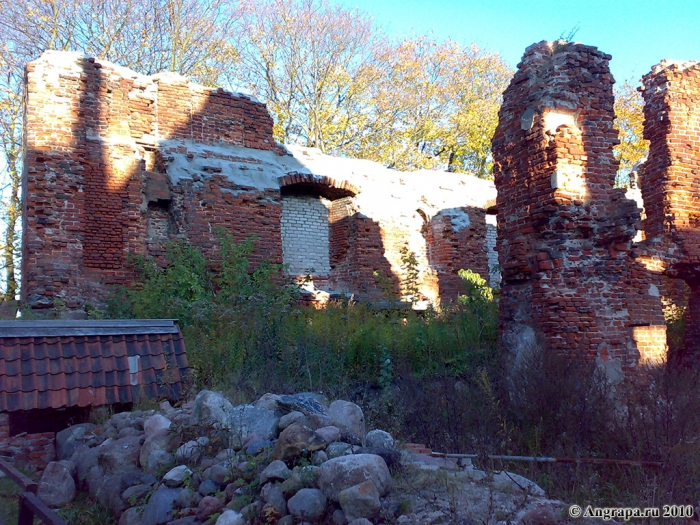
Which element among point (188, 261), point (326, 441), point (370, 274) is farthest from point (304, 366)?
point (370, 274)

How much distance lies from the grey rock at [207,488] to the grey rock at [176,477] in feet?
0.52

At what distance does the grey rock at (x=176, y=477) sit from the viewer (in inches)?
174

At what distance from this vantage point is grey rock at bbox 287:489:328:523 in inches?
147

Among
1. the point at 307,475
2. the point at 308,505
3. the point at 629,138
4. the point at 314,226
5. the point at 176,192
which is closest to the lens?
the point at 308,505

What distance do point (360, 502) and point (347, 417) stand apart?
150 centimetres

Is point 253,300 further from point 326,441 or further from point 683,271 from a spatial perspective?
point 683,271

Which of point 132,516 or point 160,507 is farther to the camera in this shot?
point 132,516

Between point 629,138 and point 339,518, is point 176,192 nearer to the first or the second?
point 339,518

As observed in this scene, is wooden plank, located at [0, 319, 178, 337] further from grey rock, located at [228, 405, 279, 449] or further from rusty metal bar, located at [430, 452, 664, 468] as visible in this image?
rusty metal bar, located at [430, 452, 664, 468]

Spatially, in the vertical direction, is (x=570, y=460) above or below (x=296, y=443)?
below

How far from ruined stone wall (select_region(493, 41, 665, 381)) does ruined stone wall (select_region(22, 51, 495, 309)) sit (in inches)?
230

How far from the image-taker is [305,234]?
47.7 feet

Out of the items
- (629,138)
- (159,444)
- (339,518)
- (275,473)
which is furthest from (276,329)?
(629,138)

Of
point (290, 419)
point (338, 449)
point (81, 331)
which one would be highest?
point (81, 331)
